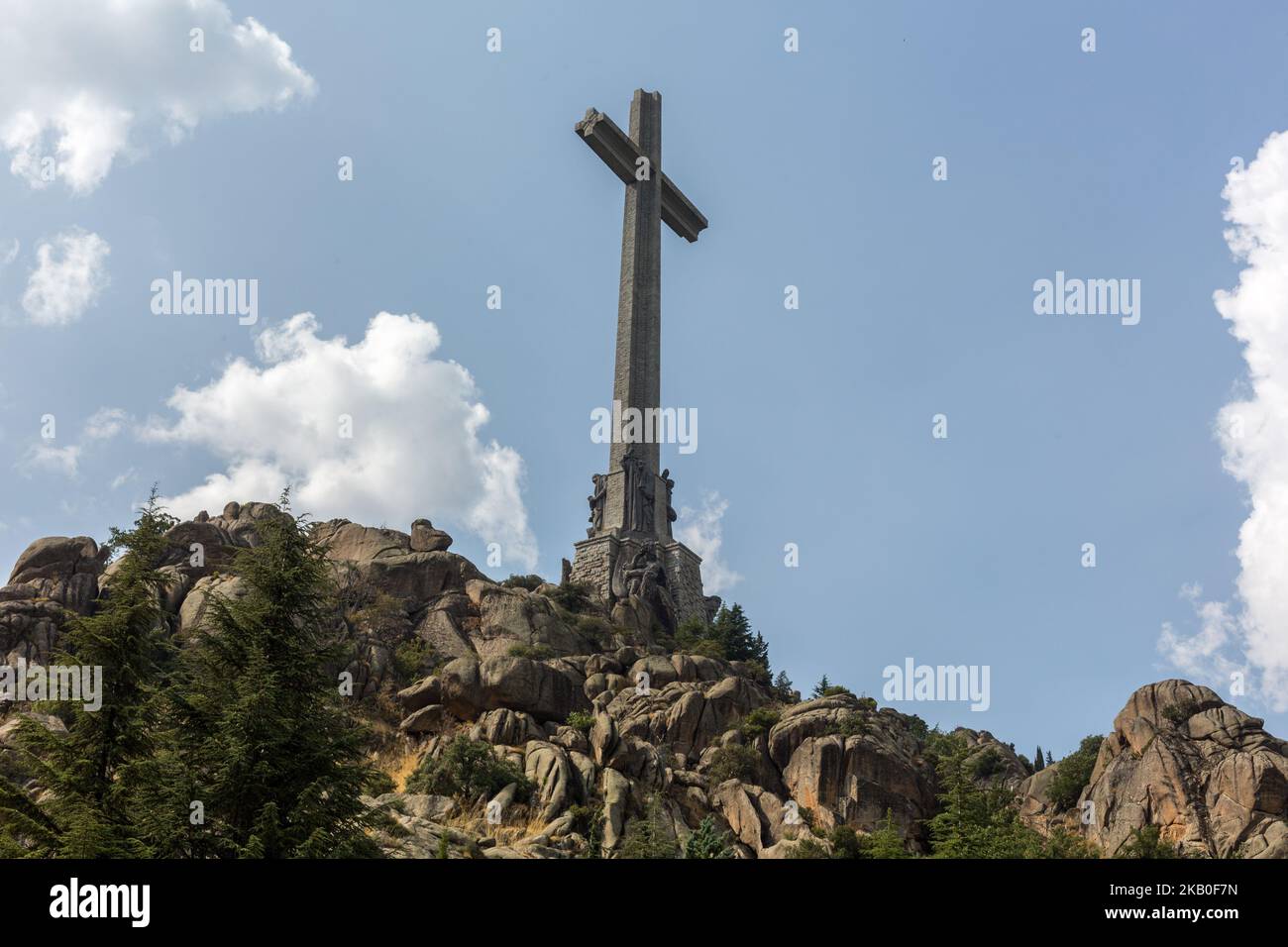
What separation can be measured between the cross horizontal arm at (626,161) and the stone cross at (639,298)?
6cm

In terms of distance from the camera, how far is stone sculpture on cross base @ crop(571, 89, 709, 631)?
5388 cm

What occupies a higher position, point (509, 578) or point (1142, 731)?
point (509, 578)

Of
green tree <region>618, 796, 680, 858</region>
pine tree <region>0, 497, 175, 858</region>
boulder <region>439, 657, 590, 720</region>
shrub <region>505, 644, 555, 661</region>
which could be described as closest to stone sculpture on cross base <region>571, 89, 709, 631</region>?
shrub <region>505, 644, 555, 661</region>


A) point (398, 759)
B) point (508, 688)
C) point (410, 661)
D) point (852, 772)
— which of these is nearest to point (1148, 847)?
point (852, 772)

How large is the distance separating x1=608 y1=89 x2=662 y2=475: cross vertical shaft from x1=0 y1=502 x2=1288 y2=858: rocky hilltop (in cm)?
1745

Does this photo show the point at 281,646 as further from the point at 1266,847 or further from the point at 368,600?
the point at 1266,847

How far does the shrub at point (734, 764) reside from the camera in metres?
33.9

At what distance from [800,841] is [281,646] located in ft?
50.2

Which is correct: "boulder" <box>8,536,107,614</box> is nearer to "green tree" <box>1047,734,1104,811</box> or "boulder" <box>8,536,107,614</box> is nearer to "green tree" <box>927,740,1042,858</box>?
"green tree" <box>927,740,1042,858</box>

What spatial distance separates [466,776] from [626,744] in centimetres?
513

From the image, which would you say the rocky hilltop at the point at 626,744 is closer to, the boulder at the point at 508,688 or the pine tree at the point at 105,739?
the boulder at the point at 508,688

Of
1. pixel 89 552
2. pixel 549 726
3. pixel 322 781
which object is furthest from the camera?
pixel 89 552

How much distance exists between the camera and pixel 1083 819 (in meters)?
37.2
